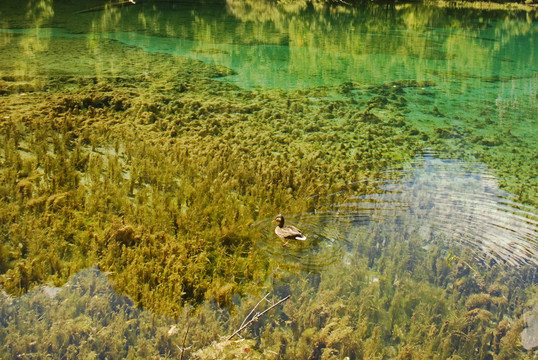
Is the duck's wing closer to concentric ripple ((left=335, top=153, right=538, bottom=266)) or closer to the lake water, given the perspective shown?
the lake water

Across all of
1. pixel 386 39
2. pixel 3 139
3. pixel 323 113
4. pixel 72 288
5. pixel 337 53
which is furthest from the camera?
pixel 386 39

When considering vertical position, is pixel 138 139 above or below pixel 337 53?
below

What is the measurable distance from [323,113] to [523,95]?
6.45 metres

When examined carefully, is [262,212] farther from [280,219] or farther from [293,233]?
[293,233]

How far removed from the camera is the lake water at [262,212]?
14.1 ft

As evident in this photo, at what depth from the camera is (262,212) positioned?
19.7 feet

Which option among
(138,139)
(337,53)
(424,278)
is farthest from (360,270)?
(337,53)

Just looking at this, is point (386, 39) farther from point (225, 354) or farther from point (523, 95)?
point (225, 354)

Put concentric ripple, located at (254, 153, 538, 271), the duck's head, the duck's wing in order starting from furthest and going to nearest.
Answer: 1. the duck's head
2. concentric ripple, located at (254, 153, 538, 271)
3. the duck's wing

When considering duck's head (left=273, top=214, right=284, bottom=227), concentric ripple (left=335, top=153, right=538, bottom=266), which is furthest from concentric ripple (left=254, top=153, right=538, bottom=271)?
duck's head (left=273, top=214, right=284, bottom=227)

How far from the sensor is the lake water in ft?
14.1

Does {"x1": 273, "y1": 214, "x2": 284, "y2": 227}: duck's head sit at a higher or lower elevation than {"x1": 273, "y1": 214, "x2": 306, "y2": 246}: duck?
higher

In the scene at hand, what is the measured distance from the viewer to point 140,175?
679 cm

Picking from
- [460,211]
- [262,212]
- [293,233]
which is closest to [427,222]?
[460,211]
